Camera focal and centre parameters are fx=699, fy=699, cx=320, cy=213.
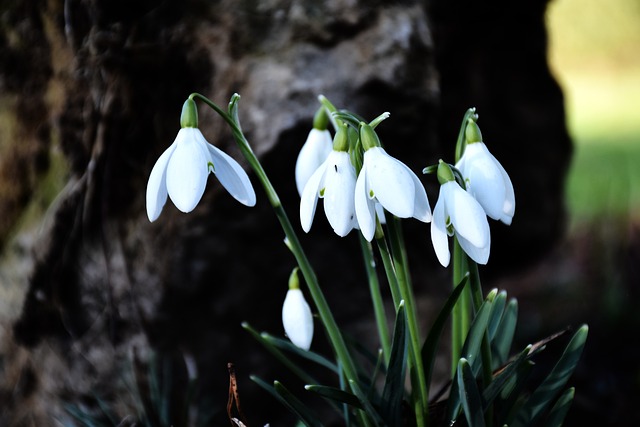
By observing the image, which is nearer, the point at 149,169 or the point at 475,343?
the point at 475,343

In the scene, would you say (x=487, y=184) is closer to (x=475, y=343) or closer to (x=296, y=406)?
(x=475, y=343)

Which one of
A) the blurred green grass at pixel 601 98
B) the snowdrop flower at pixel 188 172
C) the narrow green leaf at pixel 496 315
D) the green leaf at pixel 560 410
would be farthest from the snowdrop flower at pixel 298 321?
the blurred green grass at pixel 601 98

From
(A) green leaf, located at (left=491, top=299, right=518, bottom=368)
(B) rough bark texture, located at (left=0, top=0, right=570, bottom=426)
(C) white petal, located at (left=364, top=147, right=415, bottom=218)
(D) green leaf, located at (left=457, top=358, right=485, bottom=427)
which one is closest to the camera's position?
(C) white petal, located at (left=364, top=147, right=415, bottom=218)

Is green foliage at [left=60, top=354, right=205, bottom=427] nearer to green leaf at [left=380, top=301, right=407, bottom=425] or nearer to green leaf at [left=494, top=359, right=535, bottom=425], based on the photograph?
green leaf at [left=380, top=301, right=407, bottom=425]

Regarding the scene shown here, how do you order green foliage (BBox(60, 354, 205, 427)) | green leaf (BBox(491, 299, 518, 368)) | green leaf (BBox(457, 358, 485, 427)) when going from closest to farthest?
green leaf (BBox(457, 358, 485, 427)), green leaf (BBox(491, 299, 518, 368)), green foliage (BBox(60, 354, 205, 427))

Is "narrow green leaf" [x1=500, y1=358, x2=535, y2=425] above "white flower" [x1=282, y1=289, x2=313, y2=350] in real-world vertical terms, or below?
below

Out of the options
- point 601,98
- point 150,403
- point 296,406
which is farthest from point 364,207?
point 601,98

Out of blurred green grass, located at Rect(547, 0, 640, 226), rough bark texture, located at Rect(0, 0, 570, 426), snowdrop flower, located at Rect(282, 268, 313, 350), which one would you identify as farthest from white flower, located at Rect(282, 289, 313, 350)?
blurred green grass, located at Rect(547, 0, 640, 226)
